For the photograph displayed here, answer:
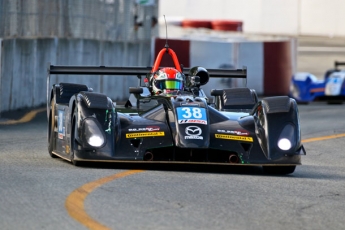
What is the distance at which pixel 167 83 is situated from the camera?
37.2 ft

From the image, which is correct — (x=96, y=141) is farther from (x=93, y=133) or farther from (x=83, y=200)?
(x=83, y=200)

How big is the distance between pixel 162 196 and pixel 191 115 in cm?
202

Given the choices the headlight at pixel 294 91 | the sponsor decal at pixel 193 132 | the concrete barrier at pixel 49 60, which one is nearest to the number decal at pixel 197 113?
the sponsor decal at pixel 193 132

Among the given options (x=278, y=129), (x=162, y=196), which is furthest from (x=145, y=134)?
(x=162, y=196)

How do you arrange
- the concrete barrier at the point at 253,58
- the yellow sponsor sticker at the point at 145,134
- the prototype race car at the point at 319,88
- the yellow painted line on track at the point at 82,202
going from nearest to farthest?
the yellow painted line on track at the point at 82,202 → the yellow sponsor sticker at the point at 145,134 → the prototype race car at the point at 319,88 → the concrete barrier at the point at 253,58

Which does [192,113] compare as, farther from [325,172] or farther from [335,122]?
[335,122]

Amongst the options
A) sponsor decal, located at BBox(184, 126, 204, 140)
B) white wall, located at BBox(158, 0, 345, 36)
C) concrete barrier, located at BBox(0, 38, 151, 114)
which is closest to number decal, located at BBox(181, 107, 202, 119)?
sponsor decal, located at BBox(184, 126, 204, 140)

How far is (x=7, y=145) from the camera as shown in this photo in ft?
38.8

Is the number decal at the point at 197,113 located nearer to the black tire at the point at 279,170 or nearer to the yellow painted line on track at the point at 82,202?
the black tire at the point at 279,170

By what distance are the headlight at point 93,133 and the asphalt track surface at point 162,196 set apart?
9.8 inches

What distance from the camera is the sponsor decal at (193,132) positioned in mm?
9383

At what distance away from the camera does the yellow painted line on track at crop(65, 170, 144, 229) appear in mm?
6527

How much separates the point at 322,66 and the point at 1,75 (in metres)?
26.2

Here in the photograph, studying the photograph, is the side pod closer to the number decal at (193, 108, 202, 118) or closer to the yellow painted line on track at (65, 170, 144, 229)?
the number decal at (193, 108, 202, 118)
